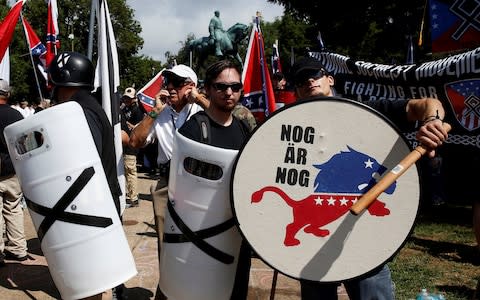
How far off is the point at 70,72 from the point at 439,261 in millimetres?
4422

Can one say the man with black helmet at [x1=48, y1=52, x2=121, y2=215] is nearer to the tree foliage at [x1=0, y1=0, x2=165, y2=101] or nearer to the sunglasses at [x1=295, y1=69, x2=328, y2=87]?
the sunglasses at [x1=295, y1=69, x2=328, y2=87]

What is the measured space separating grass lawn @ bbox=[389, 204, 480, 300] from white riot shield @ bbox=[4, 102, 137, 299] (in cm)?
258

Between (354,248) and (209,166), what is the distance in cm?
76

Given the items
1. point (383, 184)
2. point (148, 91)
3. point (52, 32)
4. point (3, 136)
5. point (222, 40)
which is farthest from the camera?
point (222, 40)

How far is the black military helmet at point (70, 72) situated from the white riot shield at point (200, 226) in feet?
3.35

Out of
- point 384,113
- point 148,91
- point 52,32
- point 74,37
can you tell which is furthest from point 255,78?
point 74,37

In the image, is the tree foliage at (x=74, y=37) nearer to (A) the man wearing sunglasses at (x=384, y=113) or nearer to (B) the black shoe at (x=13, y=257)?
(B) the black shoe at (x=13, y=257)

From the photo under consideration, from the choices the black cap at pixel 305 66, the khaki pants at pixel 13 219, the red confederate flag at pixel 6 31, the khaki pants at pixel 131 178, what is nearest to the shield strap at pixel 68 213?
the black cap at pixel 305 66

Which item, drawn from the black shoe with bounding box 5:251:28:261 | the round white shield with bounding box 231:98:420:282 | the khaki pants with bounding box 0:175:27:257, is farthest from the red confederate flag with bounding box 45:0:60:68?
the round white shield with bounding box 231:98:420:282

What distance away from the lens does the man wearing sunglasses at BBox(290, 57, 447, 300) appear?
6.42ft

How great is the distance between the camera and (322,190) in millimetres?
2043

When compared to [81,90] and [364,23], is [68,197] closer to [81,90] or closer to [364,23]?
[81,90]

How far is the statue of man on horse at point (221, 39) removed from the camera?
84.2 ft

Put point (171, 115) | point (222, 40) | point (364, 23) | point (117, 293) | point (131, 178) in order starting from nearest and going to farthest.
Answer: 1. point (117, 293)
2. point (171, 115)
3. point (131, 178)
4. point (364, 23)
5. point (222, 40)
